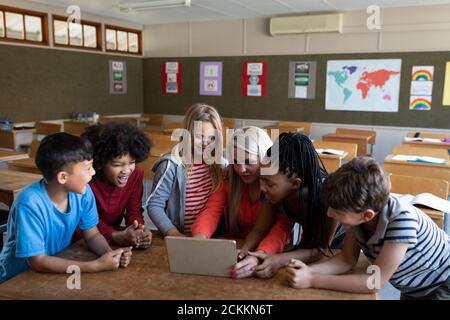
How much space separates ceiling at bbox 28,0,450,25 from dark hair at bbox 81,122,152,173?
477 cm

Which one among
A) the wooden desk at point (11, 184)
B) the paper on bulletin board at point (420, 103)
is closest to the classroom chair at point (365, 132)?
the paper on bulletin board at point (420, 103)

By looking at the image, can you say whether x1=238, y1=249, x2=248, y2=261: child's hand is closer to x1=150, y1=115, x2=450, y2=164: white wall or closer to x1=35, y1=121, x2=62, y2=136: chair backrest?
x1=35, y1=121, x2=62, y2=136: chair backrest

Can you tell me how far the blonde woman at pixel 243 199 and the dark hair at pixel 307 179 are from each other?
11 centimetres

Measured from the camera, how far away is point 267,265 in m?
1.26

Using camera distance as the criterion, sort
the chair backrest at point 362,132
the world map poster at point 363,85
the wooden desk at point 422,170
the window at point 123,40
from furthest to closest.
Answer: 1. the window at point 123,40
2. the world map poster at point 363,85
3. the chair backrest at point 362,132
4. the wooden desk at point 422,170

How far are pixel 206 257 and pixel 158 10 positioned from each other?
6.33 m

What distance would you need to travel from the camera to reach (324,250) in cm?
144

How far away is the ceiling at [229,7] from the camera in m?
5.93

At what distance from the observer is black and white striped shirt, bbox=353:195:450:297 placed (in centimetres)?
115

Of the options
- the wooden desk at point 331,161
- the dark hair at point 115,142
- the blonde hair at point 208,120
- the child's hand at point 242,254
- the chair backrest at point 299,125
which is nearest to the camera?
the child's hand at point 242,254

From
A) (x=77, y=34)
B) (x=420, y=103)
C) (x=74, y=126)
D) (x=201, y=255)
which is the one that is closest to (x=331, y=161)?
(x=201, y=255)

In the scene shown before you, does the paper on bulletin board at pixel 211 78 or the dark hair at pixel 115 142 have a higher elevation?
the paper on bulletin board at pixel 211 78

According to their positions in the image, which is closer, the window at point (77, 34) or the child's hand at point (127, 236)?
the child's hand at point (127, 236)

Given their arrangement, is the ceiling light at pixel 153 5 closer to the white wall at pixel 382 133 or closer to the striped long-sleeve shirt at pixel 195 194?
the white wall at pixel 382 133
